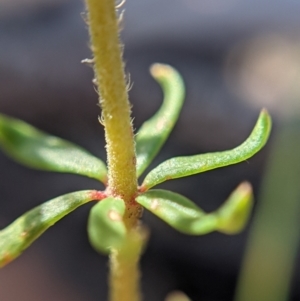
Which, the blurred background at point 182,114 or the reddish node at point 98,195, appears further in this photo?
the blurred background at point 182,114

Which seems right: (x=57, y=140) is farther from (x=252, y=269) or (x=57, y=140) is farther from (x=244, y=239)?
(x=244, y=239)

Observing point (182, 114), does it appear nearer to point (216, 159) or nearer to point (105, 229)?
point (216, 159)

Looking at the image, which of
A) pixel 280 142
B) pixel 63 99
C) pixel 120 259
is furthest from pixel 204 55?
pixel 120 259

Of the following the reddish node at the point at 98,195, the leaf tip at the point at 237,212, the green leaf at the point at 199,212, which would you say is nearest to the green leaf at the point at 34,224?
the reddish node at the point at 98,195

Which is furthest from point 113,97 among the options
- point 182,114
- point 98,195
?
point 182,114

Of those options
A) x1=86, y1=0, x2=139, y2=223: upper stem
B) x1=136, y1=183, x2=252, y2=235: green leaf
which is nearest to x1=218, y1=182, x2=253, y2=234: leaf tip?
x1=136, y1=183, x2=252, y2=235: green leaf

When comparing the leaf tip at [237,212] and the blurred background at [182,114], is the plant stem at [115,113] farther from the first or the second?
the blurred background at [182,114]
